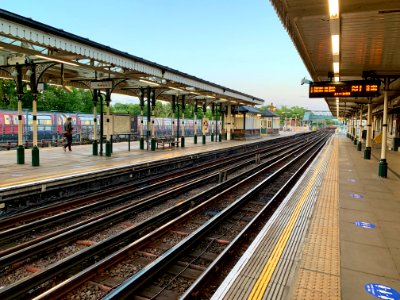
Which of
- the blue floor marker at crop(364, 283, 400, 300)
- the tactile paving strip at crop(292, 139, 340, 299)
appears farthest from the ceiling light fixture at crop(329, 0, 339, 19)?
the blue floor marker at crop(364, 283, 400, 300)

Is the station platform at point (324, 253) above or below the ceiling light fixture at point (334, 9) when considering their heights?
below

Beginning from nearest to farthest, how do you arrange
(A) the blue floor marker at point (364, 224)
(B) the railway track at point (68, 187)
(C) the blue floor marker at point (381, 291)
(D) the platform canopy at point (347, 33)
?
(C) the blue floor marker at point (381, 291)
(D) the platform canopy at point (347, 33)
(A) the blue floor marker at point (364, 224)
(B) the railway track at point (68, 187)

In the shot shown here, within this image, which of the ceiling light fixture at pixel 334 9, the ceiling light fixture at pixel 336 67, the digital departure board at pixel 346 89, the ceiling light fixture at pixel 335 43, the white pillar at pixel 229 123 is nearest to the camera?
the ceiling light fixture at pixel 334 9

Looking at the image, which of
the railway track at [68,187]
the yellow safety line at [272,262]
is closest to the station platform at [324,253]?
the yellow safety line at [272,262]

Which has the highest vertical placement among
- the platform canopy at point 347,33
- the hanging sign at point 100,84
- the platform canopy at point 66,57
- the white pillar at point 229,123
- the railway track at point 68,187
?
the platform canopy at point 66,57

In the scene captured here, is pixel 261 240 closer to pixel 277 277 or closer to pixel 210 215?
pixel 277 277

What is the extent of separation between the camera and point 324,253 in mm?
4941

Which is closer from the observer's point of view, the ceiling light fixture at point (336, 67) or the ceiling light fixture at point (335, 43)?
the ceiling light fixture at point (335, 43)

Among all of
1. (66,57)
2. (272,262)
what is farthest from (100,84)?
(272,262)

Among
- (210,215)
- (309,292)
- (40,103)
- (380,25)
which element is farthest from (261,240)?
(40,103)

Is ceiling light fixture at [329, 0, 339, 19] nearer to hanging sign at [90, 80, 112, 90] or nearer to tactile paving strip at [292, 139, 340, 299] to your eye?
tactile paving strip at [292, 139, 340, 299]

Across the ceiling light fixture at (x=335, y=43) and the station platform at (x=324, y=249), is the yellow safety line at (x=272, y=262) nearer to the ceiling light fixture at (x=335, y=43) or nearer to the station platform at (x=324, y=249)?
the station platform at (x=324, y=249)

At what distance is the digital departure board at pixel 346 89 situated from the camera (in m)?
11.1

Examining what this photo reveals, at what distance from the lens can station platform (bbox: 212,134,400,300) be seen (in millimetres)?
3848
